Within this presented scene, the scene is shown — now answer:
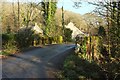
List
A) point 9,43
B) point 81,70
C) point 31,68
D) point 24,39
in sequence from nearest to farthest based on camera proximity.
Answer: point 81,70
point 31,68
point 9,43
point 24,39

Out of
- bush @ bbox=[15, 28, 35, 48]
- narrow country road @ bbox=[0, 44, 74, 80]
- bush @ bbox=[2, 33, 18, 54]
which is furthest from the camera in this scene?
bush @ bbox=[15, 28, 35, 48]

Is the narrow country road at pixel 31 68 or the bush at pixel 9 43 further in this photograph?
the bush at pixel 9 43

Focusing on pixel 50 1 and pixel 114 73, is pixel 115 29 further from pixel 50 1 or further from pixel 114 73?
pixel 50 1

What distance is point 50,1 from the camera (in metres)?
48.8

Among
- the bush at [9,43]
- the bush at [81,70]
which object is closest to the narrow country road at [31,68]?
the bush at [81,70]

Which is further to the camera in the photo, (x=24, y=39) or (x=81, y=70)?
(x=24, y=39)

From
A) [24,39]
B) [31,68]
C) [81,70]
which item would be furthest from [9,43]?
[81,70]

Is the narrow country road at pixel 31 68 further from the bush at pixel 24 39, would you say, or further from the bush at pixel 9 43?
the bush at pixel 24 39

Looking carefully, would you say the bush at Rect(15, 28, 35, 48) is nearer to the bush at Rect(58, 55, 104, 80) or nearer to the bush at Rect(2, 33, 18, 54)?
the bush at Rect(2, 33, 18, 54)

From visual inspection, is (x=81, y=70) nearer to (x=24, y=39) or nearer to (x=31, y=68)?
(x=31, y=68)

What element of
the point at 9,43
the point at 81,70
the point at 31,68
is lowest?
the point at 31,68

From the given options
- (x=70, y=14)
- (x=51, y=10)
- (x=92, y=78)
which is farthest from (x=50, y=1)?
(x=70, y=14)

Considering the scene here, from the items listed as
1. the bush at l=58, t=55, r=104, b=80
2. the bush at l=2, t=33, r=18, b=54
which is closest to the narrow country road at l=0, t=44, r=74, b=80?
the bush at l=58, t=55, r=104, b=80

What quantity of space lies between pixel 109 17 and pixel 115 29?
3.19ft
